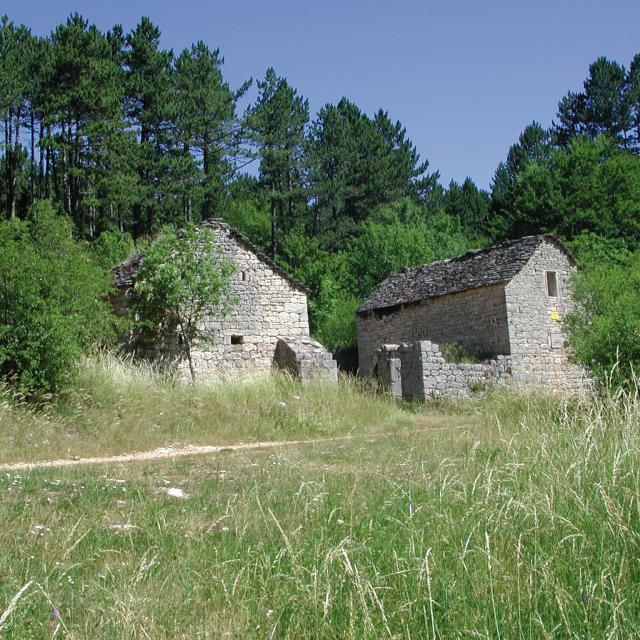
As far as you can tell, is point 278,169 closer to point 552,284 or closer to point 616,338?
point 552,284

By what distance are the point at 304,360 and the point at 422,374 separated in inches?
127

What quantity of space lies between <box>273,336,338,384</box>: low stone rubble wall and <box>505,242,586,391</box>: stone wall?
7119 mm

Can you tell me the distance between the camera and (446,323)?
27.1 meters

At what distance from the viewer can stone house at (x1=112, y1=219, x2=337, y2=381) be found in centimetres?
2017

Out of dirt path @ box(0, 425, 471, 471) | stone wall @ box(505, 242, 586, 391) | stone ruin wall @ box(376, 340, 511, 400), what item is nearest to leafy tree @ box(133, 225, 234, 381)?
stone ruin wall @ box(376, 340, 511, 400)

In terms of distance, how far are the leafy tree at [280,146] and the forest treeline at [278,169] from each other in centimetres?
11

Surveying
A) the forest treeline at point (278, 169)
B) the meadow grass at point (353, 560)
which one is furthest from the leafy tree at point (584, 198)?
the meadow grass at point (353, 560)

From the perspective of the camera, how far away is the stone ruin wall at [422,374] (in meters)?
20.6

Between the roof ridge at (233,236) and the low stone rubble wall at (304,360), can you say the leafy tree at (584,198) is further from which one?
the low stone rubble wall at (304,360)

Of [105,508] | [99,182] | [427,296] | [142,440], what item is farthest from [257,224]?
[105,508]

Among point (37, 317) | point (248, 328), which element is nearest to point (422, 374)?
point (248, 328)

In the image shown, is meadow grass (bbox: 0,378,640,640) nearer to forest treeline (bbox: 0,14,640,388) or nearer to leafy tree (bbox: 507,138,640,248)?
forest treeline (bbox: 0,14,640,388)

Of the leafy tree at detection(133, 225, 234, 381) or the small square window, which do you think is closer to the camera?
the leafy tree at detection(133, 225, 234, 381)

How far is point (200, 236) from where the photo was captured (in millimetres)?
20812
